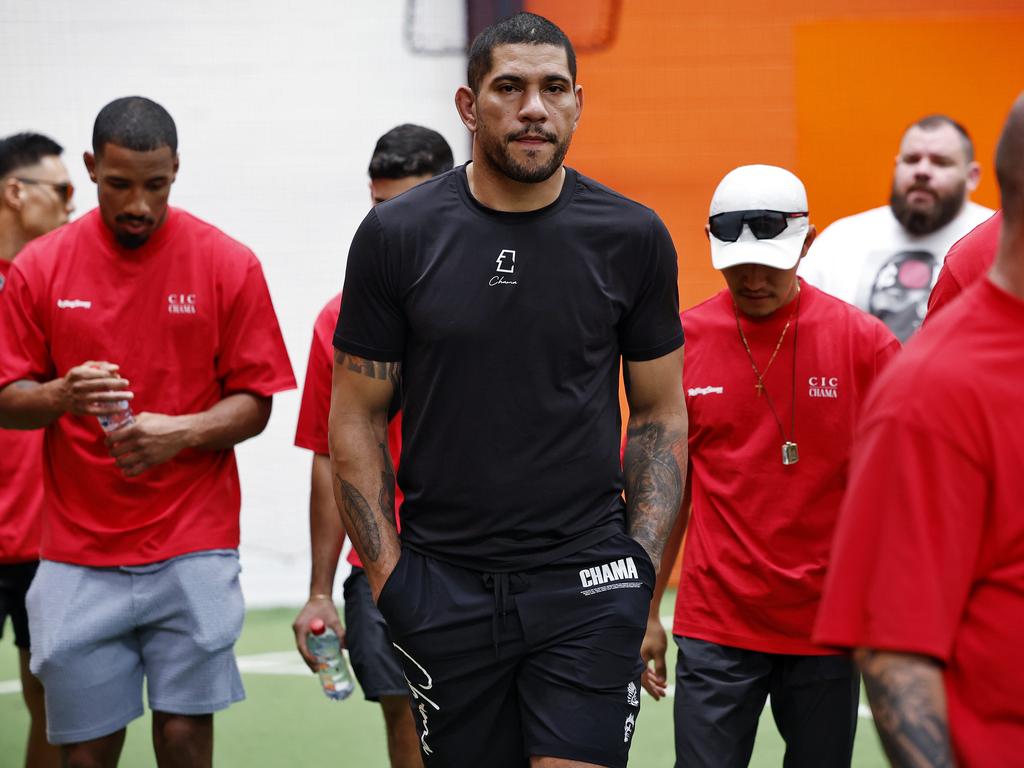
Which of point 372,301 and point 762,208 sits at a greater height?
point 762,208

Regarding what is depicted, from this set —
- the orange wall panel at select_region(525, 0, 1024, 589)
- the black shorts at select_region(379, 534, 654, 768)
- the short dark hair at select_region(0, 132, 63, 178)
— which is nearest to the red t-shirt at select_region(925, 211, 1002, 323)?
the black shorts at select_region(379, 534, 654, 768)

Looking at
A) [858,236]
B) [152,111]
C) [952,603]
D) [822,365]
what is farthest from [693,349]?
[858,236]

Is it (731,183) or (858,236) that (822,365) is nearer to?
(731,183)

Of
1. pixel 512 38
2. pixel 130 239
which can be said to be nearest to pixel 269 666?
pixel 130 239

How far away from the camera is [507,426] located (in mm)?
3326

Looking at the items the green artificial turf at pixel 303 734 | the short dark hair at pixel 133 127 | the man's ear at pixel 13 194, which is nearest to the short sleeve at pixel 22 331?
the short dark hair at pixel 133 127

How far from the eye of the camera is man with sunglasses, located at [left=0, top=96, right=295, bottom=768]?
4551mm

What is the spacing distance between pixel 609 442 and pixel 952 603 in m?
1.52

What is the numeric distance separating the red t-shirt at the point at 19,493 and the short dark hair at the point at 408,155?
151 cm

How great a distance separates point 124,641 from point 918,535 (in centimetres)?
324

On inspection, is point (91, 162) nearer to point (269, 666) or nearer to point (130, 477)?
point (130, 477)

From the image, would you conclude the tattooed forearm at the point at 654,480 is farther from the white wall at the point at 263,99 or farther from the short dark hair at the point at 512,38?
the white wall at the point at 263,99

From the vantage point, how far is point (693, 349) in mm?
4344

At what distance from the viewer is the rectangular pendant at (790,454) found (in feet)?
13.5
